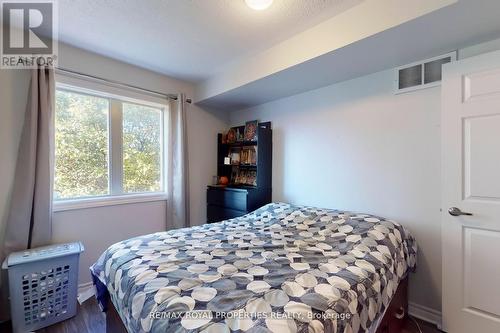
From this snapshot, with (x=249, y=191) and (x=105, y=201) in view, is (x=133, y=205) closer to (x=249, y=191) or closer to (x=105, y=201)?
(x=105, y=201)

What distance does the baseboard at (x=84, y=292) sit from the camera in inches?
89.7

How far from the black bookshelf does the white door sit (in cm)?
184

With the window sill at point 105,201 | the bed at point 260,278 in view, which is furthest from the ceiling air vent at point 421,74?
the window sill at point 105,201

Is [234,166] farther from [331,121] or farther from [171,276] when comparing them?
[171,276]

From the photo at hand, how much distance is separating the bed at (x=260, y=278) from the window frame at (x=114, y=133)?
112 cm

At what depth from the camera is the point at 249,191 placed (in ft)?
9.76

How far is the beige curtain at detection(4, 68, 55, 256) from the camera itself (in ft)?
6.51

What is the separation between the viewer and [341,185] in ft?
8.27

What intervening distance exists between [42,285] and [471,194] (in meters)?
3.30

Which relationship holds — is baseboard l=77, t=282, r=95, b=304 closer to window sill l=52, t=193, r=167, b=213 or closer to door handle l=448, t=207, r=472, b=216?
window sill l=52, t=193, r=167, b=213

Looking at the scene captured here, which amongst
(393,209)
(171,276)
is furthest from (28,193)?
(393,209)

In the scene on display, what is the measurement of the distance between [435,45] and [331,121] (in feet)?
3.45

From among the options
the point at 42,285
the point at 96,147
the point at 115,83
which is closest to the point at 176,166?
the point at 96,147

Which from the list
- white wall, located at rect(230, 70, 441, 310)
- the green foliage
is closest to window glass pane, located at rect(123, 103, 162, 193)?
the green foliage
